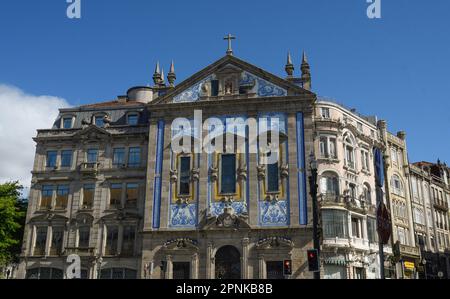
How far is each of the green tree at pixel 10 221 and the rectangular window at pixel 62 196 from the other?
3.58m

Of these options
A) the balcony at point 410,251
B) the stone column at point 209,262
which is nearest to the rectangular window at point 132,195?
the stone column at point 209,262

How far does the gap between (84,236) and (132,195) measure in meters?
5.42

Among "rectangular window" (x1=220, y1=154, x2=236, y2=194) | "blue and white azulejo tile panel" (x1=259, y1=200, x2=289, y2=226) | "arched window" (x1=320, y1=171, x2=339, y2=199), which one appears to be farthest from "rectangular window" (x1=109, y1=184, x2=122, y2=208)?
"arched window" (x1=320, y1=171, x2=339, y2=199)

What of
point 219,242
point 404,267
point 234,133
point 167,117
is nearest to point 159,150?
point 167,117

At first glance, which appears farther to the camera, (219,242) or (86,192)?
(86,192)

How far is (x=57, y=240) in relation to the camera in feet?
142

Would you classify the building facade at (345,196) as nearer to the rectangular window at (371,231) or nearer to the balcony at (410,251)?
the rectangular window at (371,231)

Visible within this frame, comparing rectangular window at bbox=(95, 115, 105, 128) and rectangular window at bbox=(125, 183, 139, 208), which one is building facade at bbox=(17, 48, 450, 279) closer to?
rectangular window at bbox=(125, 183, 139, 208)

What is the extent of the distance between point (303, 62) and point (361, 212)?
15200mm

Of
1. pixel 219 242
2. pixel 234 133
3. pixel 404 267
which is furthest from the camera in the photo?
pixel 404 267

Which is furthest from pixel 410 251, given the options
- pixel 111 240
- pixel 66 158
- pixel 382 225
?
pixel 382 225

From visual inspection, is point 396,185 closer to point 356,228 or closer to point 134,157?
point 356,228

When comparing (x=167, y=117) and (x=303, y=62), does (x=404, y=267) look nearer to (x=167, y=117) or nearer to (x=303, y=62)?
(x=303, y=62)
